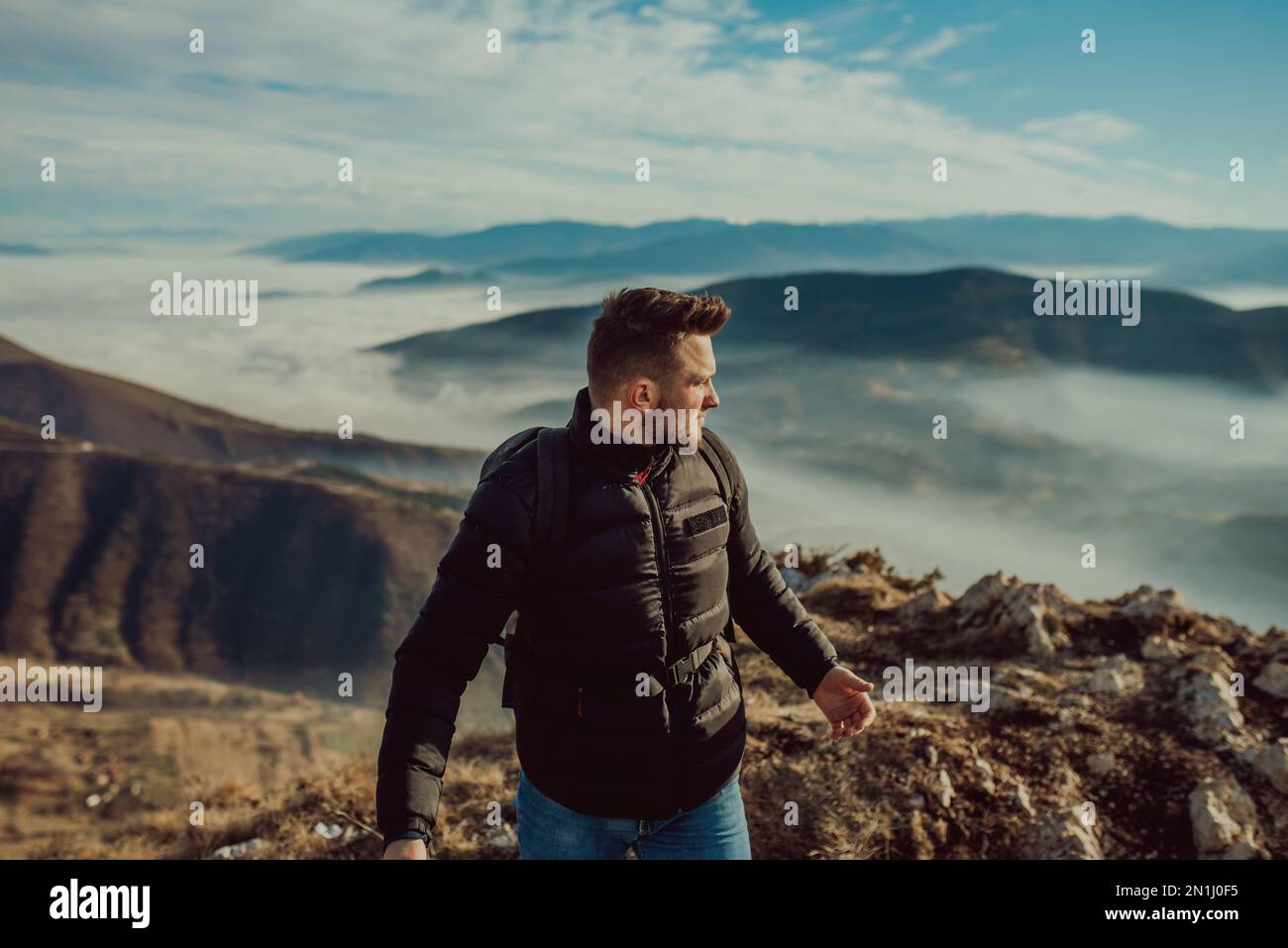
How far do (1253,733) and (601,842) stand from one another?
519cm

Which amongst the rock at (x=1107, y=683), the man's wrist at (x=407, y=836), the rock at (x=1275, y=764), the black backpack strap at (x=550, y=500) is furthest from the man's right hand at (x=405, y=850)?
the rock at (x=1107, y=683)

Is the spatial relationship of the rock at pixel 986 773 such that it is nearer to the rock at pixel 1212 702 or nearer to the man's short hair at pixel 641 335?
the rock at pixel 1212 702

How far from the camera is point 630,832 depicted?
2.93 m

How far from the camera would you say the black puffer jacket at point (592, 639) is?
261cm

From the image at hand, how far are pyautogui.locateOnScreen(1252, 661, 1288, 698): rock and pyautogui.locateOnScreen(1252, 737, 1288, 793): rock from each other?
3.00 ft

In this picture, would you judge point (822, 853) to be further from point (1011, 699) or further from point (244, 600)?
point (244, 600)

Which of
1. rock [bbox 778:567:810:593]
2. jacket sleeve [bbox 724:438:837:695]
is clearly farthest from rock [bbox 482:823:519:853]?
rock [bbox 778:567:810:593]

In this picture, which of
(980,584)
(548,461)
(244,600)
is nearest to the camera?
(548,461)

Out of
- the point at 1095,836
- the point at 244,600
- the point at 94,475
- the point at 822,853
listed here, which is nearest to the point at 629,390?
the point at 822,853

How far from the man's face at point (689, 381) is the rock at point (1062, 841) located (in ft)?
12.1

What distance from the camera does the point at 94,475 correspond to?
577 ft

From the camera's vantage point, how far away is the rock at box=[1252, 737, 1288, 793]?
5.52 m

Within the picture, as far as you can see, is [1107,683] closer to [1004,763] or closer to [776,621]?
[1004,763]

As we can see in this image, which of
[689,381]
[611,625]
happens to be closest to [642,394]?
[689,381]
